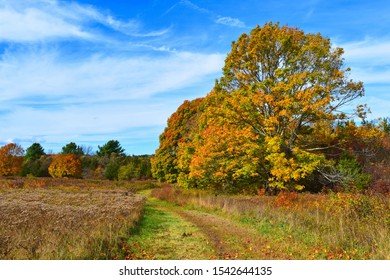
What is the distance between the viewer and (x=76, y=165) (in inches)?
2549

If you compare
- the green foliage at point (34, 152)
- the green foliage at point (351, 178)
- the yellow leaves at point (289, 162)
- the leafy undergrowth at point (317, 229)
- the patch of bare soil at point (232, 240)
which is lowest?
the patch of bare soil at point (232, 240)

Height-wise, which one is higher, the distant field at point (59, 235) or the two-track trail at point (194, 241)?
the distant field at point (59, 235)

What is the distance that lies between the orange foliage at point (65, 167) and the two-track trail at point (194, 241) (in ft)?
177

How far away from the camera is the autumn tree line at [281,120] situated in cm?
2333

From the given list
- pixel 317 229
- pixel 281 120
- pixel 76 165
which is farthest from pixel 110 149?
pixel 317 229

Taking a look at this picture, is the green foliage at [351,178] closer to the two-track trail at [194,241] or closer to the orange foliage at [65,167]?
the two-track trail at [194,241]

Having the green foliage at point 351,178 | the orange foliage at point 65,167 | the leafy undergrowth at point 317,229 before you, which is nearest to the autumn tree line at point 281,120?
the green foliage at point 351,178

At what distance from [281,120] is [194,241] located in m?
16.9

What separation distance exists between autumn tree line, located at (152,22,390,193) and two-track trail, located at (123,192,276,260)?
34.8 feet

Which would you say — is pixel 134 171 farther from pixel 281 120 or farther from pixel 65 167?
pixel 281 120

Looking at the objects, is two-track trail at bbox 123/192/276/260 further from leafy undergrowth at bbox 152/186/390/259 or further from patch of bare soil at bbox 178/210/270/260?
leafy undergrowth at bbox 152/186/390/259

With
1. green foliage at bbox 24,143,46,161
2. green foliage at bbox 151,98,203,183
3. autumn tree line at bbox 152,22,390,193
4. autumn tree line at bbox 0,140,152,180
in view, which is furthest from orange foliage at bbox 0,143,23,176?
autumn tree line at bbox 152,22,390,193

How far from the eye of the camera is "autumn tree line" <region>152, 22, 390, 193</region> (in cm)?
2333
